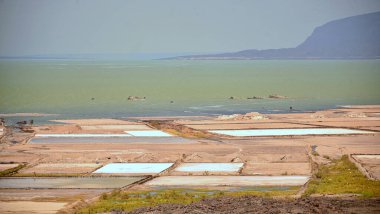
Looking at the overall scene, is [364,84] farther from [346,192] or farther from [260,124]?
[346,192]

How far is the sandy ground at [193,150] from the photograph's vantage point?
33.8 meters

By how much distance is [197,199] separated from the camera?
26359mm

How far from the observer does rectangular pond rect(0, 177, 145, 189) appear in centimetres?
2996

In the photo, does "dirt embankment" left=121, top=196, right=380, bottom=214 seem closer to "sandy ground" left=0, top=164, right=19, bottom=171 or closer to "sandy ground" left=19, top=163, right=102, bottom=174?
"sandy ground" left=19, top=163, right=102, bottom=174

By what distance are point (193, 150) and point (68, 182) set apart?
9.17 m

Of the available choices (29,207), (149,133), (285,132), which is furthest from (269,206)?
(149,133)

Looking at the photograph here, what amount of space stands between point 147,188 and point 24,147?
12894 millimetres

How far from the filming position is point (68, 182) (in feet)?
101

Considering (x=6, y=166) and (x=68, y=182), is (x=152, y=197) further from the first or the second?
(x=6, y=166)

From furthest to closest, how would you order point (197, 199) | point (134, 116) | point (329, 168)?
point (134, 116) < point (329, 168) < point (197, 199)

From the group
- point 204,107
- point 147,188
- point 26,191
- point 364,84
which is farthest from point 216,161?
point 364,84

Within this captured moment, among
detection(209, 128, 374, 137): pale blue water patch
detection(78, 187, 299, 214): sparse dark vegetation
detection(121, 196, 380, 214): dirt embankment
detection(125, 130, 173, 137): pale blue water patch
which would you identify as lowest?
detection(78, 187, 299, 214): sparse dark vegetation

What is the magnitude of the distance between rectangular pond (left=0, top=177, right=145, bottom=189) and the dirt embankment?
618 cm

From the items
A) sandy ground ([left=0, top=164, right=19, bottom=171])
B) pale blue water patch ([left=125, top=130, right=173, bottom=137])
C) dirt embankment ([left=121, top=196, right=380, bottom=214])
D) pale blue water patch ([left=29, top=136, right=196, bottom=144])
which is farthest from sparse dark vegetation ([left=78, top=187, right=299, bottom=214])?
pale blue water patch ([left=125, top=130, right=173, bottom=137])
